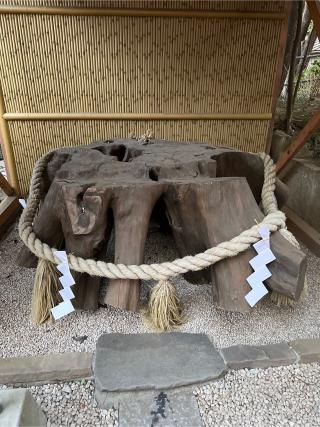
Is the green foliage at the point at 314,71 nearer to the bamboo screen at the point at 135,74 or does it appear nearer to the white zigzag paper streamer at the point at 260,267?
the bamboo screen at the point at 135,74

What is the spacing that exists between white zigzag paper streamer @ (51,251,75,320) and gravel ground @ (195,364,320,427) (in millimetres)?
538

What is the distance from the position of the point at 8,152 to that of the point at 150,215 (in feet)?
5.35

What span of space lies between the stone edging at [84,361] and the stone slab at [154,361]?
0.17 feet

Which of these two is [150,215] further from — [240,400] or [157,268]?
[240,400]

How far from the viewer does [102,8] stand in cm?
207

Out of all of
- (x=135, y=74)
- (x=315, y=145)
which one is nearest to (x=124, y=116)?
(x=135, y=74)

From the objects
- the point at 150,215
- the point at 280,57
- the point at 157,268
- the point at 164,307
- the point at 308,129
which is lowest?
the point at 164,307

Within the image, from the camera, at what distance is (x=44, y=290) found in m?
1.25

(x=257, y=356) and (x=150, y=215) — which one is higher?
(x=150, y=215)

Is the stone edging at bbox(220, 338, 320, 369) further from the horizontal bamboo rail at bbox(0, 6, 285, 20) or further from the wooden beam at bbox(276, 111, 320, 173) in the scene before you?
the horizontal bamboo rail at bbox(0, 6, 285, 20)

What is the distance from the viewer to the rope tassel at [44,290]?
1.25 metres

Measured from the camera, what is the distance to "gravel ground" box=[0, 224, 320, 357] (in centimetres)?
117

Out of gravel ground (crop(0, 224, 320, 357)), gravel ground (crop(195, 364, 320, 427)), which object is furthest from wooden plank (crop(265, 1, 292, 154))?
gravel ground (crop(195, 364, 320, 427))

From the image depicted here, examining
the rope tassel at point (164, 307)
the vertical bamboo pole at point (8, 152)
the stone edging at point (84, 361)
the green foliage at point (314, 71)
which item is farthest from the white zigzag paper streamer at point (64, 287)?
the green foliage at point (314, 71)
